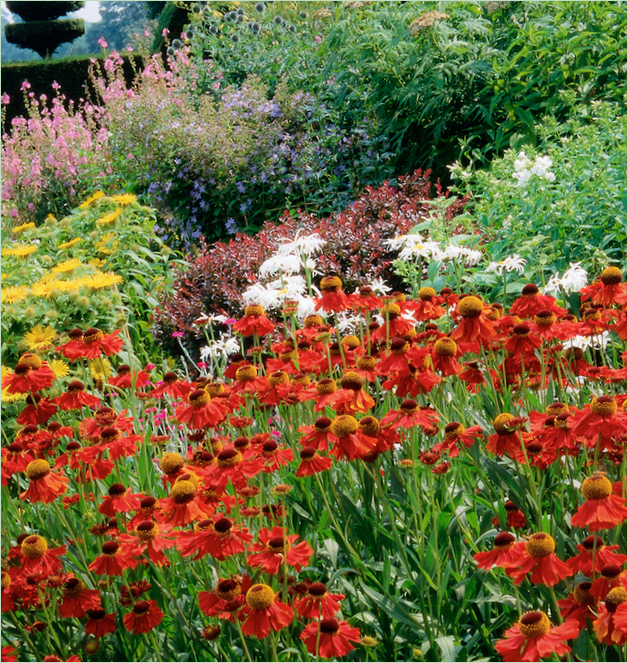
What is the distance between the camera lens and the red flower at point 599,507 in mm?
1085

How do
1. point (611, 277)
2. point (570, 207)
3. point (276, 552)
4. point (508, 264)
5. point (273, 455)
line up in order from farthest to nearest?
point (570, 207) < point (508, 264) < point (611, 277) < point (273, 455) < point (276, 552)

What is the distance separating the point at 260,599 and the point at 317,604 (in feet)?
0.35

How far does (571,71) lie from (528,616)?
169 inches

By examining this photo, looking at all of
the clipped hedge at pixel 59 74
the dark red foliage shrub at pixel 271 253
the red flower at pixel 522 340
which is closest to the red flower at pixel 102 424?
the red flower at pixel 522 340

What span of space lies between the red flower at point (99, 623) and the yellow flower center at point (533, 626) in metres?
0.83

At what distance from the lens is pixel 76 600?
4.72ft

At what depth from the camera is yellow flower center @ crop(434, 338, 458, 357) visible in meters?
1.60

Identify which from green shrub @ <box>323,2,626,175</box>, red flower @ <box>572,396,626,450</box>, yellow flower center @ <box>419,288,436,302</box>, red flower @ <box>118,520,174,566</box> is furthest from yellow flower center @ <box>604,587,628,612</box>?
green shrub @ <box>323,2,626,175</box>

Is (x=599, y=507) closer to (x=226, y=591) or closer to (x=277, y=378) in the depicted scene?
(x=226, y=591)

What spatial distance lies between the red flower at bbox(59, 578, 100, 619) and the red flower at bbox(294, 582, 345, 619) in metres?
0.47

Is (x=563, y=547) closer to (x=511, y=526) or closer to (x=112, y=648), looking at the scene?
(x=511, y=526)

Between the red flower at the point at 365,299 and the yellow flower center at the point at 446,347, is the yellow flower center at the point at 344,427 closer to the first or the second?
the yellow flower center at the point at 446,347

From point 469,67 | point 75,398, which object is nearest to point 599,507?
point 75,398

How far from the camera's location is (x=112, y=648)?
1591mm
